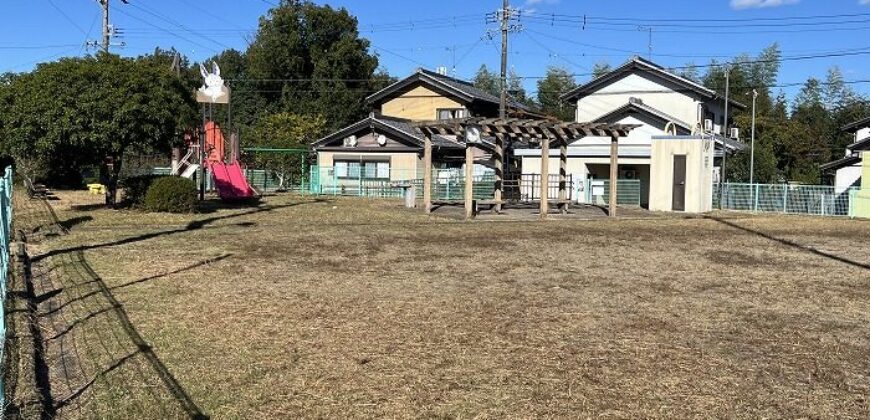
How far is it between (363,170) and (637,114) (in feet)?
36.7

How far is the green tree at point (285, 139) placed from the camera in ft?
104

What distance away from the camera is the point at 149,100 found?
15.6 metres

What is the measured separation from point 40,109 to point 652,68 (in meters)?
25.9

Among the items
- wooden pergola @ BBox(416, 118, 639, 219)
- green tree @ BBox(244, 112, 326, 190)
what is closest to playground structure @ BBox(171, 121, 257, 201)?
wooden pergola @ BBox(416, 118, 639, 219)

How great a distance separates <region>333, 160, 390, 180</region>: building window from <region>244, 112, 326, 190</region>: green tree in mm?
1674

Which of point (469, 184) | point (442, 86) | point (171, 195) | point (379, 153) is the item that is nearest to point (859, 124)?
point (442, 86)

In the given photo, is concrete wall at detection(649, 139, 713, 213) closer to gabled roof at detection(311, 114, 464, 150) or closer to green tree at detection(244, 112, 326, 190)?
gabled roof at detection(311, 114, 464, 150)

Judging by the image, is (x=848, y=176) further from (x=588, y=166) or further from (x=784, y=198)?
(x=588, y=166)

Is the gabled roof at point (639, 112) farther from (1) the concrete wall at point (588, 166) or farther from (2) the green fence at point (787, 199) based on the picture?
(2) the green fence at point (787, 199)

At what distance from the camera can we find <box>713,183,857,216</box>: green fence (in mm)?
21781

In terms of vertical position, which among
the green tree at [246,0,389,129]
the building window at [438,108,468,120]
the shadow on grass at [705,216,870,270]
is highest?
the green tree at [246,0,389,129]

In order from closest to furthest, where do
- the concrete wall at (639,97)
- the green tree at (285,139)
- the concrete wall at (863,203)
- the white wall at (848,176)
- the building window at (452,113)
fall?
the concrete wall at (863,203), the white wall at (848,176), the green tree at (285,139), the concrete wall at (639,97), the building window at (452,113)

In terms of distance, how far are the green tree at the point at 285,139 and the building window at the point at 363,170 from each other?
1.67 m

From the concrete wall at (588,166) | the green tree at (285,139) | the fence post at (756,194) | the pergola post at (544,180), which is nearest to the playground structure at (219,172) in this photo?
the pergola post at (544,180)
